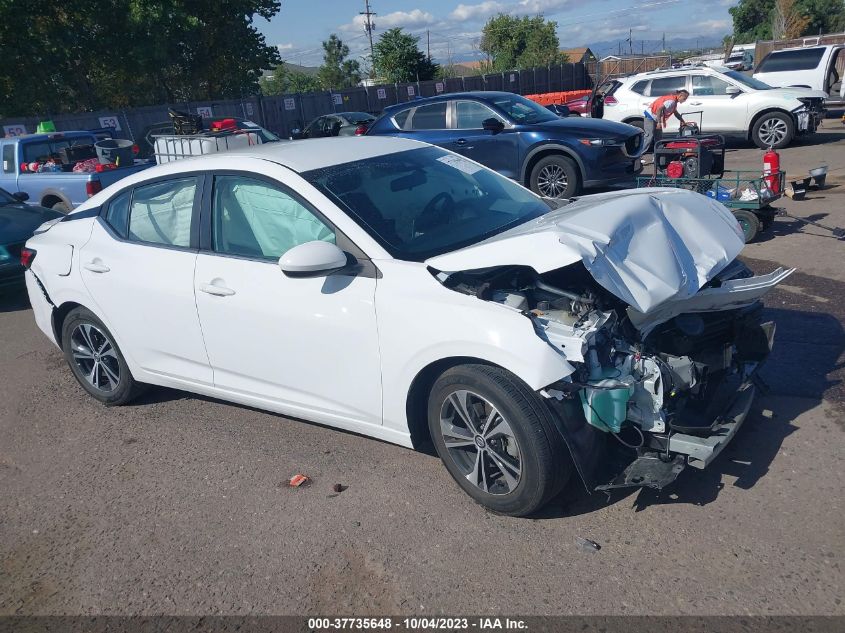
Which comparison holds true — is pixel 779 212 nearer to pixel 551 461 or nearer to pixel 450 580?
pixel 551 461

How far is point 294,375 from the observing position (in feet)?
13.3

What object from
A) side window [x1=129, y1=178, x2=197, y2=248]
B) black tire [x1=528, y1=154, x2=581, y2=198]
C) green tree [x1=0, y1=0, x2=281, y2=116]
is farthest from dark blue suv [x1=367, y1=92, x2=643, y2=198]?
green tree [x1=0, y1=0, x2=281, y2=116]

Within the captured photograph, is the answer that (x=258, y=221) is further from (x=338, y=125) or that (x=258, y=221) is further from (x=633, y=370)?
(x=338, y=125)

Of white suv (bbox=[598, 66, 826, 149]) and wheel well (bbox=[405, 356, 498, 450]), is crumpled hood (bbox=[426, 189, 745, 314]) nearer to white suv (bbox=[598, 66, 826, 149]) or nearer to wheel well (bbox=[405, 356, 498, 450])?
wheel well (bbox=[405, 356, 498, 450])

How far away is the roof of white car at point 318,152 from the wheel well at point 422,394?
1.42m

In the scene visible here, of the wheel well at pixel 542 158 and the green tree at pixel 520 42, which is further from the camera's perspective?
the green tree at pixel 520 42

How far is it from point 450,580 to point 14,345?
5.69 meters

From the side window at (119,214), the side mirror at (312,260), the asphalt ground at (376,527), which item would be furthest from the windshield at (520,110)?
the side mirror at (312,260)

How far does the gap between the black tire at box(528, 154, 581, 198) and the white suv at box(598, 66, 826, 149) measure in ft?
18.6

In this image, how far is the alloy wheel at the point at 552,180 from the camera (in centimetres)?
1056

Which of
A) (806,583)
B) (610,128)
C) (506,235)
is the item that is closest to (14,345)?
(506,235)

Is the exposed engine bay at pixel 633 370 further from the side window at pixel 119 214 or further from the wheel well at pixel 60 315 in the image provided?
the wheel well at pixel 60 315

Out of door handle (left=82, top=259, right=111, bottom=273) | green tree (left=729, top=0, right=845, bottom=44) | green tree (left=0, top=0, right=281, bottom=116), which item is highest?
green tree (left=729, top=0, right=845, bottom=44)

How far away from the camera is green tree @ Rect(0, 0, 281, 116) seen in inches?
997
